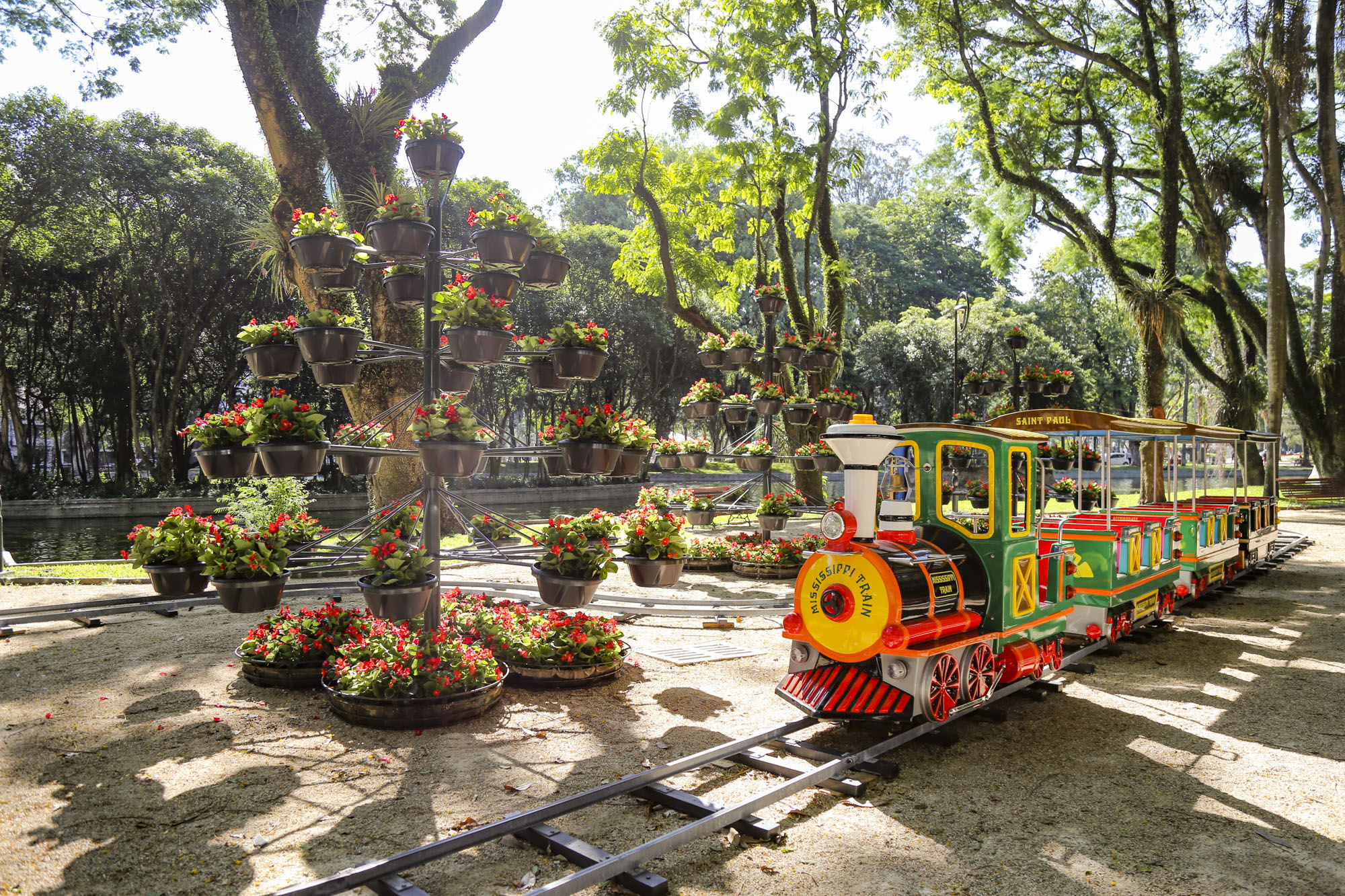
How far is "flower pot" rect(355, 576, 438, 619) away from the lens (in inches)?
208

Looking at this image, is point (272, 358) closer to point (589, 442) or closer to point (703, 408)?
point (589, 442)

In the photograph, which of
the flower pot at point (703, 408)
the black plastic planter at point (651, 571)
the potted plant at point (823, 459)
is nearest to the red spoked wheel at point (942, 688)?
the black plastic planter at point (651, 571)

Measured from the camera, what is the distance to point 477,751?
17.3 ft

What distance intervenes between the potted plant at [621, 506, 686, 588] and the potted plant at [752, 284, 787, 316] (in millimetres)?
8126

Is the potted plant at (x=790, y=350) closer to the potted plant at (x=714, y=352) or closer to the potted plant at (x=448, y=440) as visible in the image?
the potted plant at (x=714, y=352)

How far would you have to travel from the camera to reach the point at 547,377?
20.9 ft

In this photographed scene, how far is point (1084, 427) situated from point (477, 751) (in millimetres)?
7421

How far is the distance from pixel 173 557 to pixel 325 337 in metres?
1.95

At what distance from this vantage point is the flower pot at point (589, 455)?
5.87m

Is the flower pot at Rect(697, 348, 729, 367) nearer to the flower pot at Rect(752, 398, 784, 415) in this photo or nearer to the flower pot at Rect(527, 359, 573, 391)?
the flower pot at Rect(752, 398, 784, 415)

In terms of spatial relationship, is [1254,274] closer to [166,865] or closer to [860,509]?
[860,509]

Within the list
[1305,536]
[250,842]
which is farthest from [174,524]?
[1305,536]

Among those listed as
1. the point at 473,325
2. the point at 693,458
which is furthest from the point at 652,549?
the point at 693,458

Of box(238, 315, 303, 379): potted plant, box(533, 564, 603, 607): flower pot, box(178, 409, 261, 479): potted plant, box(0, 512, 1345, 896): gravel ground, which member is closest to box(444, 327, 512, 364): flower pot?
box(238, 315, 303, 379): potted plant
